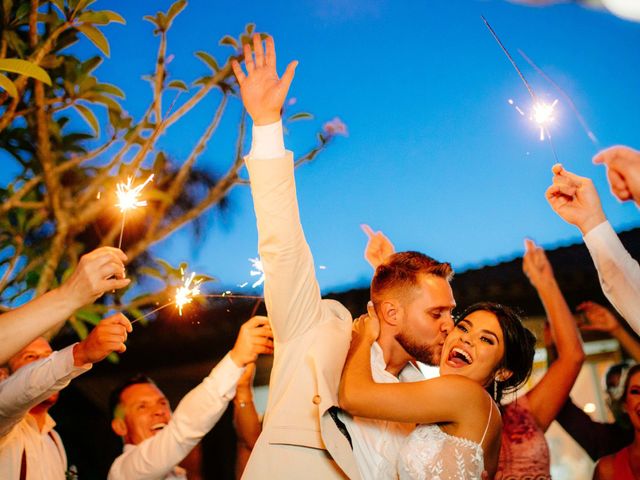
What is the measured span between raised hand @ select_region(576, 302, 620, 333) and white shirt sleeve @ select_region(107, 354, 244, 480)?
225 centimetres

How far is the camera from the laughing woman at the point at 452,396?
1.81 metres

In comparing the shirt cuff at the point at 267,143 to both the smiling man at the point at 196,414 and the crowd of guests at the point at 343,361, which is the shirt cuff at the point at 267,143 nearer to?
the crowd of guests at the point at 343,361

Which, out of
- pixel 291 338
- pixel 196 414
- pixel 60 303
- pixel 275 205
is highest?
pixel 275 205

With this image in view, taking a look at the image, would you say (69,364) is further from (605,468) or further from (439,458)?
(605,468)

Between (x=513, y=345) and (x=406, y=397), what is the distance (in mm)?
501

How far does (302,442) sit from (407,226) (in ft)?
11.4

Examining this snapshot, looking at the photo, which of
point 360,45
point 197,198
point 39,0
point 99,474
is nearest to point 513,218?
point 360,45

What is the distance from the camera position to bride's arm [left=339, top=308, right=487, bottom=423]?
5.86 feet

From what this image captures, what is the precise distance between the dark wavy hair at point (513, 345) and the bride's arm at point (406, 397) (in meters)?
0.24

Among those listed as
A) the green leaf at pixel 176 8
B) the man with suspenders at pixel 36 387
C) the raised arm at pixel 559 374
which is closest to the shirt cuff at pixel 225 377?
the man with suspenders at pixel 36 387

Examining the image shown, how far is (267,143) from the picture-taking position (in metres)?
1.71

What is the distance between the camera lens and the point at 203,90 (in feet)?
11.7

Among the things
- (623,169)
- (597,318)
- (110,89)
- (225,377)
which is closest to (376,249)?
(225,377)

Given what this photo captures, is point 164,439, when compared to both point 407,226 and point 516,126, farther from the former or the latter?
point 516,126
